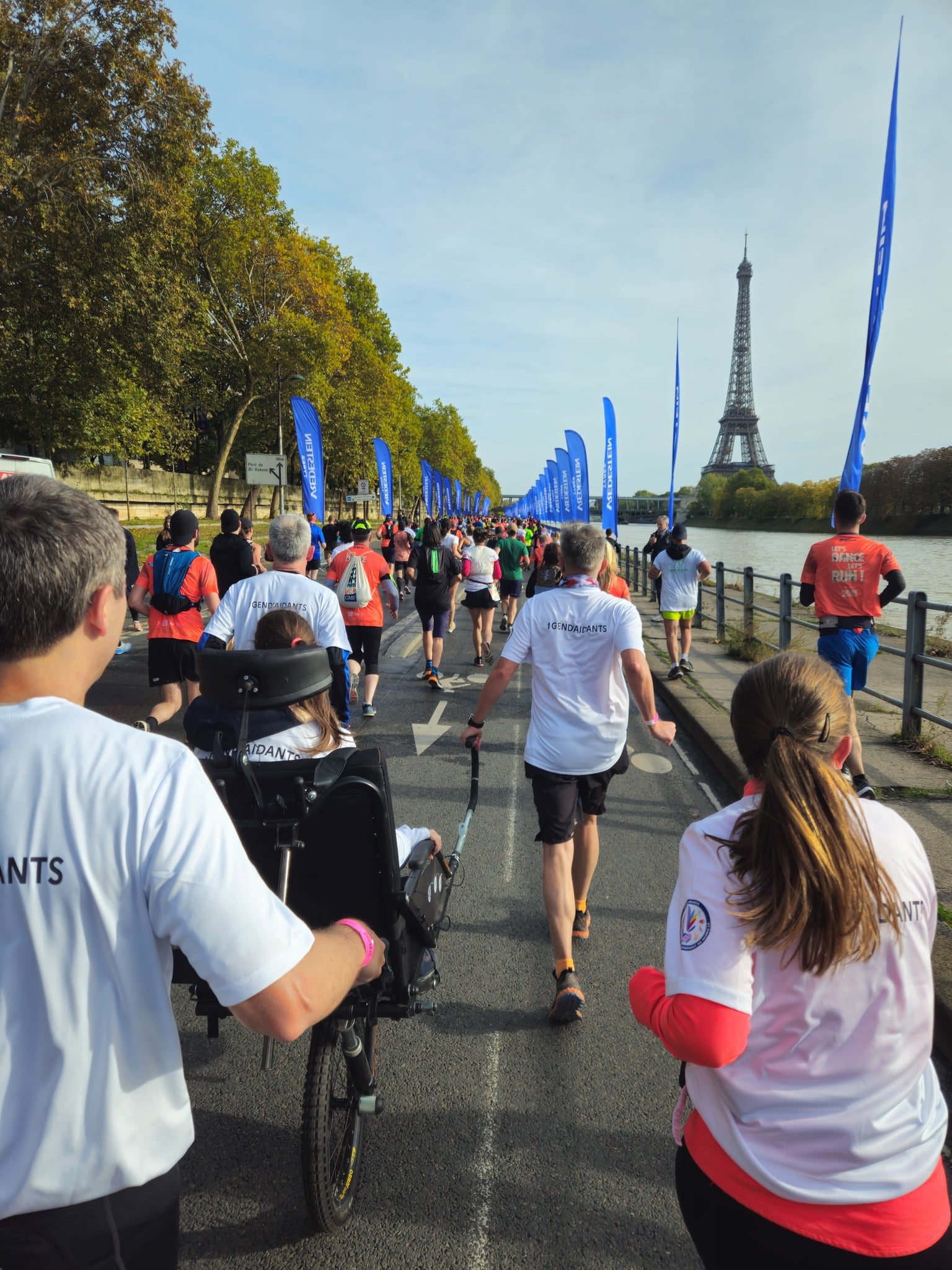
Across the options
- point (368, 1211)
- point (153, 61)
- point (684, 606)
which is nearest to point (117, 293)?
point (153, 61)

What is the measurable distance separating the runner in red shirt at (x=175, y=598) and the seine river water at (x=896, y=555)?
5.75 m

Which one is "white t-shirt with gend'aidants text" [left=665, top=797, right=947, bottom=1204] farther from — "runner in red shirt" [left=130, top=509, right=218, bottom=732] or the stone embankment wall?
the stone embankment wall

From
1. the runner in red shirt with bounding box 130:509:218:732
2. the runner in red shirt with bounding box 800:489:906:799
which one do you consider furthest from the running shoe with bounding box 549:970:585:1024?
the runner in red shirt with bounding box 130:509:218:732

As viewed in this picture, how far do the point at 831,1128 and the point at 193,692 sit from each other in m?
6.74

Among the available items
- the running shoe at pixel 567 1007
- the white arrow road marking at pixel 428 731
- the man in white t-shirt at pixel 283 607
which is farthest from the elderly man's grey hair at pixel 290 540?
the running shoe at pixel 567 1007

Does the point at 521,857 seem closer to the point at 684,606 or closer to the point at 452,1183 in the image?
→ the point at 452,1183

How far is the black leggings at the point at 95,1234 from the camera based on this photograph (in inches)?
45.0

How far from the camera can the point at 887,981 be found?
133cm

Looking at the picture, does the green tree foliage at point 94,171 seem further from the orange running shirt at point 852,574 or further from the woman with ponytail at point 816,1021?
the woman with ponytail at point 816,1021

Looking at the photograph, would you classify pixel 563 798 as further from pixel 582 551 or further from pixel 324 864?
pixel 324 864

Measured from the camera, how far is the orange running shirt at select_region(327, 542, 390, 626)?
26.1 feet

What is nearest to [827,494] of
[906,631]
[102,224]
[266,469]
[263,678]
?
[266,469]

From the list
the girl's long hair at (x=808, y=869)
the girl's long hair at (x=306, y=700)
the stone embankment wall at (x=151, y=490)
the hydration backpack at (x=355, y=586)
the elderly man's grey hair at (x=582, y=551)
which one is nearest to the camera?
the girl's long hair at (x=808, y=869)

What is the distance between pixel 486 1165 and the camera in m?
2.52
